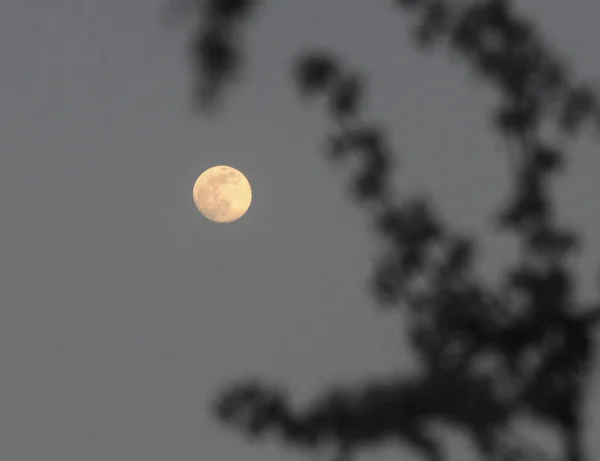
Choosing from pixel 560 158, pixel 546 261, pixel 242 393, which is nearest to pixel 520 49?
pixel 560 158

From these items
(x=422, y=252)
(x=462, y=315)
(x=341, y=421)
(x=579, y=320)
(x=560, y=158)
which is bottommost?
(x=341, y=421)

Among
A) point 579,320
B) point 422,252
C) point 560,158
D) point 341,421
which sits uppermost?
point 560,158

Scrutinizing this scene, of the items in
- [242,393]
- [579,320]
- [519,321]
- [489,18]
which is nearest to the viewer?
[579,320]

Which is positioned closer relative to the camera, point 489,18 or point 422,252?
point 489,18

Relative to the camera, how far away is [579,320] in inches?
521

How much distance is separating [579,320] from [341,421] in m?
3.87

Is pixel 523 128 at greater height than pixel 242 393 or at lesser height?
greater

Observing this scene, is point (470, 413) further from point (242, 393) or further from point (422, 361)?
point (242, 393)

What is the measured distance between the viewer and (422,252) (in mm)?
17344

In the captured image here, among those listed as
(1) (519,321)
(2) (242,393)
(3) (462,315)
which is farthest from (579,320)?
(2) (242,393)

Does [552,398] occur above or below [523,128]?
below

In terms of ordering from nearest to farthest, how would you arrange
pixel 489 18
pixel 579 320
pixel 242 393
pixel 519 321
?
1. pixel 579 320
2. pixel 519 321
3. pixel 489 18
4. pixel 242 393

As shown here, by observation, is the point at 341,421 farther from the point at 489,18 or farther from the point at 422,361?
the point at 489,18

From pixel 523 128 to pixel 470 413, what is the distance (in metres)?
4.09
